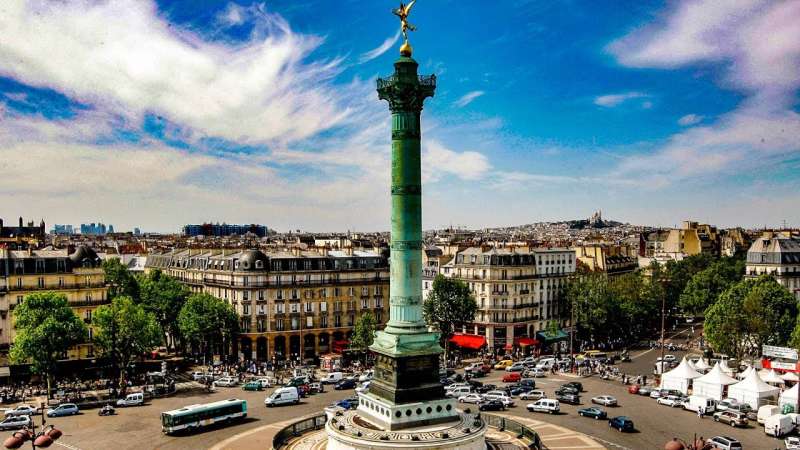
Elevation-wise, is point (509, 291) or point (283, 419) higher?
point (509, 291)

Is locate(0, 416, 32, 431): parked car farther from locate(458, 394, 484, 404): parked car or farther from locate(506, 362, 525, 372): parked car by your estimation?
locate(506, 362, 525, 372): parked car

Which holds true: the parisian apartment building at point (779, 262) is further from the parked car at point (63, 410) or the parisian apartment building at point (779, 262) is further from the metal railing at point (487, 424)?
the parked car at point (63, 410)

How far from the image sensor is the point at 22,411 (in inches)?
1914

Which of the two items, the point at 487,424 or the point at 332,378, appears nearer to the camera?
the point at 487,424

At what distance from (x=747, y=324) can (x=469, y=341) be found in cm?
2992

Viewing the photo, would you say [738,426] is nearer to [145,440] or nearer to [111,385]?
[145,440]

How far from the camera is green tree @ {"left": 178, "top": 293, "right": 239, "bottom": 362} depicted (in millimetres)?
69188

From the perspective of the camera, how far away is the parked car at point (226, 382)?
200ft

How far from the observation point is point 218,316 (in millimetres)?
70688

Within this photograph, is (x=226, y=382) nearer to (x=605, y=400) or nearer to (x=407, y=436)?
(x=407, y=436)

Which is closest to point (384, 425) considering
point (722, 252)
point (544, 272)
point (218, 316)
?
point (218, 316)

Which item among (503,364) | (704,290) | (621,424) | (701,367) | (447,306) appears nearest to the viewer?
(621,424)

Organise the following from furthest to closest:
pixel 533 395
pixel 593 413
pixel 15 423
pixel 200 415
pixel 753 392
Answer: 1. pixel 533 395
2. pixel 753 392
3. pixel 593 413
4. pixel 200 415
5. pixel 15 423

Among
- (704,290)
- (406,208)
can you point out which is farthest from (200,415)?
(704,290)
